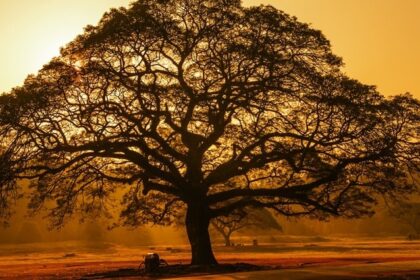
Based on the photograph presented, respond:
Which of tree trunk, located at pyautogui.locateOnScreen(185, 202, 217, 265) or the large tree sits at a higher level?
the large tree

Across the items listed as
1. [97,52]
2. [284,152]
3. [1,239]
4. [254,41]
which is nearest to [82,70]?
[97,52]

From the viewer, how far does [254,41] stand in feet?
91.9

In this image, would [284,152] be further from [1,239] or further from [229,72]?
[1,239]

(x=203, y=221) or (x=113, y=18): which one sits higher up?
(x=113, y=18)

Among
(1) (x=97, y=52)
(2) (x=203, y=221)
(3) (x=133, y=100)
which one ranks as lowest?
(2) (x=203, y=221)

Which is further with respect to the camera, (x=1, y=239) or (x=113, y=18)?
(x=1, y=239)

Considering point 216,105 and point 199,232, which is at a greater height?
point 216,105

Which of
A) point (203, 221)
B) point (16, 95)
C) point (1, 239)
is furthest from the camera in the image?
point (1, 239)

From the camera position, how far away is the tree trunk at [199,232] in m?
30.3

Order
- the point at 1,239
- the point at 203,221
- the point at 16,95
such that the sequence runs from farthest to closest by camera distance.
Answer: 1. the point at 1,239
2. the point at 203,221
3. the point at 16,95

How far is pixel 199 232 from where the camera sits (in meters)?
30.5

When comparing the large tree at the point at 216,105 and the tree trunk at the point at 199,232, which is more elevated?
the large tree at the point at 216,105

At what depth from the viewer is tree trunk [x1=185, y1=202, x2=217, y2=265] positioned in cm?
3031

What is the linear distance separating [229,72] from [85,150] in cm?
768
